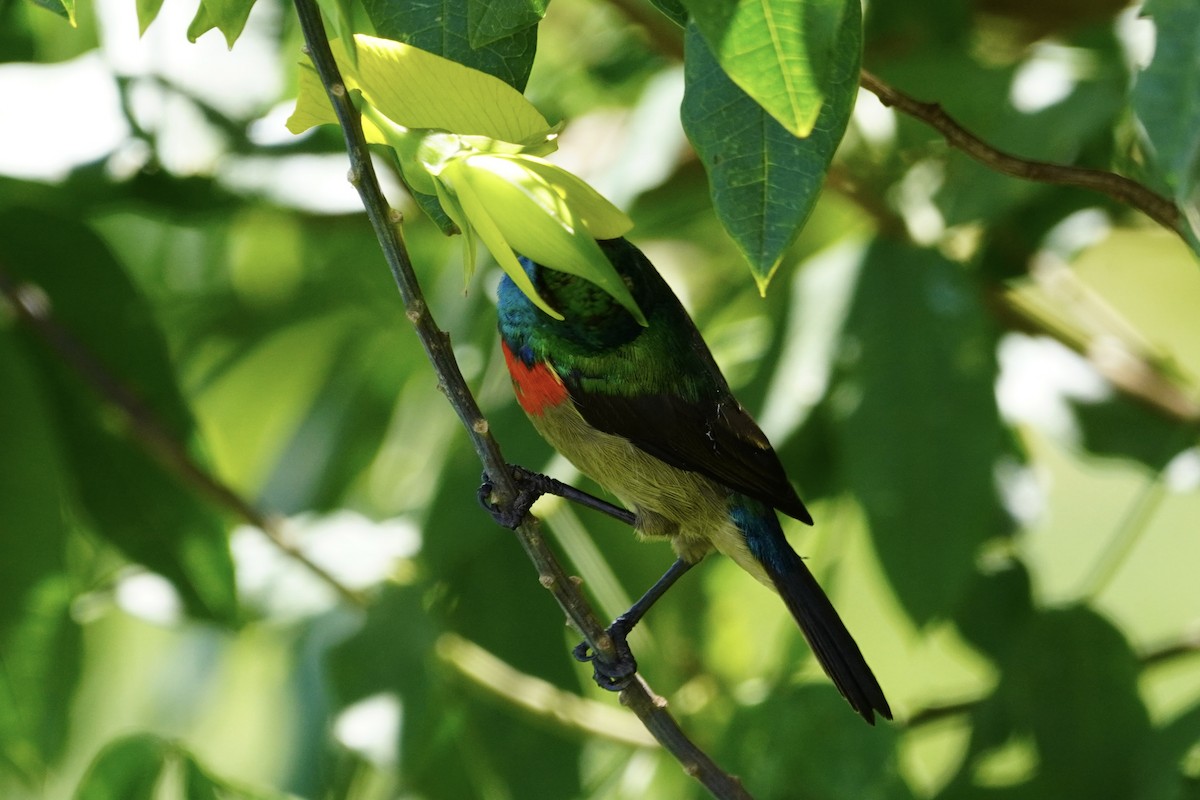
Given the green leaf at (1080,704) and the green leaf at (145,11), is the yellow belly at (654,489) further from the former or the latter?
the green leaf at (145,11)

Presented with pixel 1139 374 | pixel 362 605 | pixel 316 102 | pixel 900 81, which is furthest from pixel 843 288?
pixel 316 102

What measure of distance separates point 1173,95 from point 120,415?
1451 mm

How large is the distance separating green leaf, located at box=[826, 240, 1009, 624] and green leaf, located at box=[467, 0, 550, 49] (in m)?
0.98

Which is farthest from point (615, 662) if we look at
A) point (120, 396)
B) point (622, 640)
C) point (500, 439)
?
point (120, 396)

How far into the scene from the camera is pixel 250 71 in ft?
6.92

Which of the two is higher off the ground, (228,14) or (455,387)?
(228,14)

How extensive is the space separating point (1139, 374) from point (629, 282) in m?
1.12

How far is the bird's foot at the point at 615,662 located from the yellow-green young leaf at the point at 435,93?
0.72 m

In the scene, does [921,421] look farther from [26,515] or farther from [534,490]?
[26,515]

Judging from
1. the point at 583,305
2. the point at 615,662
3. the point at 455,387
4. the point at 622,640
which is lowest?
the point at 622,640

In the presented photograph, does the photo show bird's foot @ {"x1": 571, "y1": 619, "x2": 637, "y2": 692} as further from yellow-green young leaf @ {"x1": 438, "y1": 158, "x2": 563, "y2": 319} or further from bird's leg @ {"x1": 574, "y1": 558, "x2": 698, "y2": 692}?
yellow-green young leaf @ {"x1": 438, "y1": 158, "x2": 563, "y2": 319}

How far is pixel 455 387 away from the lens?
0.92 m

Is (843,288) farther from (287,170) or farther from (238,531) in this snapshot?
(238,531)

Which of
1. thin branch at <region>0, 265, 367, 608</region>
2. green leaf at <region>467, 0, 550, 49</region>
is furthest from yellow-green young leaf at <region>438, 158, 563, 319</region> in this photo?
thin branch at <region>0, 265, 367, 608</region>
